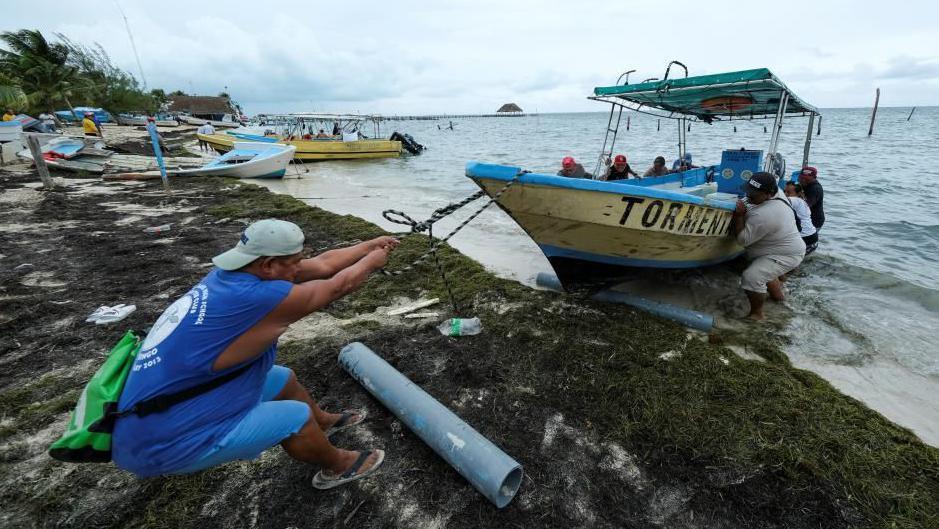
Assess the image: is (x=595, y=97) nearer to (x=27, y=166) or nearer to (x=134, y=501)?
(x=134, y=501)

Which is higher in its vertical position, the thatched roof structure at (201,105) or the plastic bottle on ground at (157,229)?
the thatched roof structure at (201,105)

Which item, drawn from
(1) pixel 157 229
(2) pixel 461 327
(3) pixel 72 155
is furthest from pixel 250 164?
(2) pixel 461 327

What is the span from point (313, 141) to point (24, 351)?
76.3 ft

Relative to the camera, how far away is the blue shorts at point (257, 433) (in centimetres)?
208

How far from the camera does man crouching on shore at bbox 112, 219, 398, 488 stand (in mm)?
1928

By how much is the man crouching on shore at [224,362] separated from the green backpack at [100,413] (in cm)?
3

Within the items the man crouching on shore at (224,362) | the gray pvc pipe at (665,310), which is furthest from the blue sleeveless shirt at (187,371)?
the gray pvc pipe at (665,310)

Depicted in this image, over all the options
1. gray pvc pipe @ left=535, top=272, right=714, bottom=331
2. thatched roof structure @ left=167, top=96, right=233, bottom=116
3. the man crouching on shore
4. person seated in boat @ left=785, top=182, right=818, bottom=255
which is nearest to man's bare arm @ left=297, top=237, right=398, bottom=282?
the man crouching on shore

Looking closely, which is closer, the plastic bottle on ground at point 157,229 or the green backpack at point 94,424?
the green backpack at point 94,424

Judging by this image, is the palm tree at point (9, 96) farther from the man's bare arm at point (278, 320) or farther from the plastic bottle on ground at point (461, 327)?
the man's bare arm at point (278, 320)

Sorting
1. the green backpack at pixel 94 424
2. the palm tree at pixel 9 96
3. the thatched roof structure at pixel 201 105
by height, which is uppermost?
the thatched roof structure at pixel 201 105

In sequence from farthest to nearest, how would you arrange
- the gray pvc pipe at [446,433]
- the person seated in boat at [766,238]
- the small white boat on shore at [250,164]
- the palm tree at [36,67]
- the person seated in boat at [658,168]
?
the palm tree at [36,67], the small white boat on shore at [250,164], the person seated in boat at [658,168], the person seated in boat at [766,238], the gray pvc pipe at [446,433]

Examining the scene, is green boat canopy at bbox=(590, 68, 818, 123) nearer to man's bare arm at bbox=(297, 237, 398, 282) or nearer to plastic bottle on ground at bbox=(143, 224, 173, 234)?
man's bare arm at bbox=(297, 237, 398, 282)

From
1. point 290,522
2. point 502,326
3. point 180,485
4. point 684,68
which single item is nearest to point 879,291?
point 684,68
